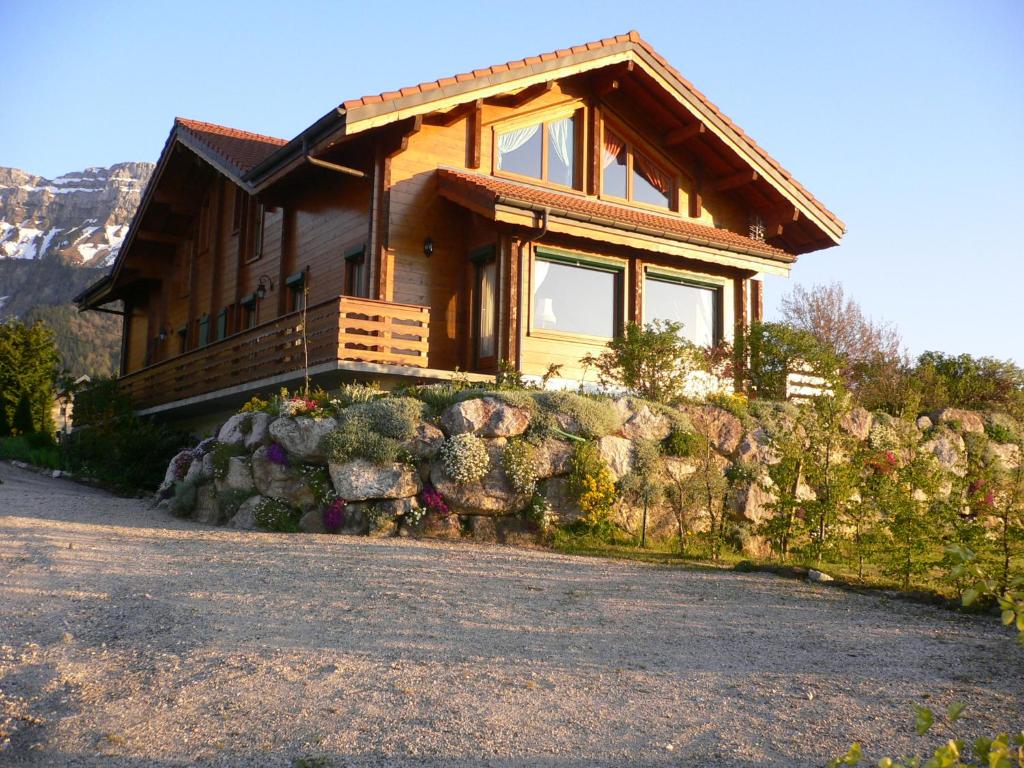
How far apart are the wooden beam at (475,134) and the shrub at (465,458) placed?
22.4 feet

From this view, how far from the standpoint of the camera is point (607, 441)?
10.9 meters

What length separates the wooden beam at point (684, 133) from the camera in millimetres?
17062

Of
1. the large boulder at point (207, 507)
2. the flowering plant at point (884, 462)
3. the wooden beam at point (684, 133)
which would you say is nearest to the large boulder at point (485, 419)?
the large boulder at point (207, 507)

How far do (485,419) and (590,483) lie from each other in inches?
55.2

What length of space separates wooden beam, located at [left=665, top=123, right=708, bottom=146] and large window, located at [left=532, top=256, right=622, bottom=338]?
10.8 ft

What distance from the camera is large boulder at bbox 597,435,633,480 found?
10.8 meters

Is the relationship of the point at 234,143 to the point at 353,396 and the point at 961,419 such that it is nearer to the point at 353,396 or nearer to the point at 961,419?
the point at 353,396

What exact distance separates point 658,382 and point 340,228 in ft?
21.6

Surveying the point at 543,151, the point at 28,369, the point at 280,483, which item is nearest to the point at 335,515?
the point at 280,483

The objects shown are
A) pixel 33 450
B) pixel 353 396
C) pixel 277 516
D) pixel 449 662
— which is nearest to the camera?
pixel 449 662

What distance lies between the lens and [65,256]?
146m

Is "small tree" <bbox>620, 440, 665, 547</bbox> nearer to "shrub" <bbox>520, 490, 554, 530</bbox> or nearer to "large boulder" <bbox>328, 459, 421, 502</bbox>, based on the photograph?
"shrub" <bbox>520, 490, 554, 530</bbox>

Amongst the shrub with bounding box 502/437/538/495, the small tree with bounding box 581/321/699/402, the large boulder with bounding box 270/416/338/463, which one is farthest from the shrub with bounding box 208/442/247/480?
the small tree with bounding box 581/321/699/402

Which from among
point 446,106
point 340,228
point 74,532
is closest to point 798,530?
point 74,532
